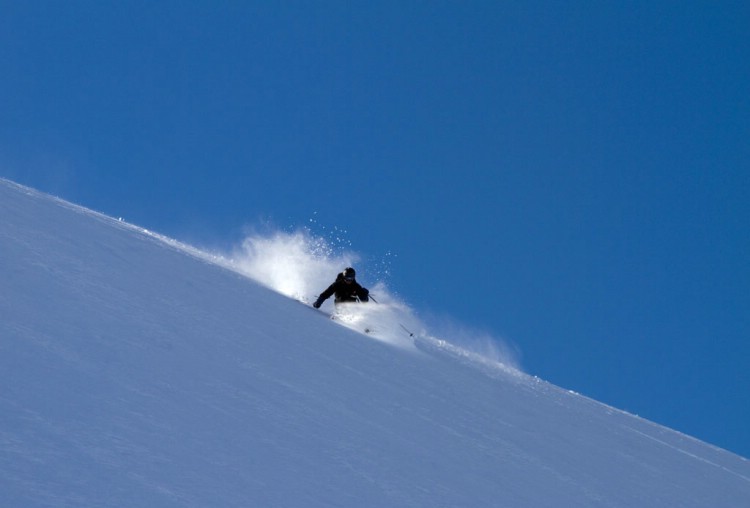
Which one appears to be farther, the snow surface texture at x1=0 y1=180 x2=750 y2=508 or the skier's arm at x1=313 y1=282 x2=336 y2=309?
the skier's arm at x1=313 y1=282 x2=336 y2=309

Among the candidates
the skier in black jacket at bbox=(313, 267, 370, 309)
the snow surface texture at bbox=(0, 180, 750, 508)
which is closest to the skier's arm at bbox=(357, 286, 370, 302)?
the skier in black jacket at bbox=(313, 267, 370, 309)

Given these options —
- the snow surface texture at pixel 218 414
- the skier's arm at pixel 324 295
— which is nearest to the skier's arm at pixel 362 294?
the skier's arm at pixel 324 295

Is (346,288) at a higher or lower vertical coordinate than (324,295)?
higher

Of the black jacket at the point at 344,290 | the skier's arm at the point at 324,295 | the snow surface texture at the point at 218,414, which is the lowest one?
the snow surface texture at the point at 218,414

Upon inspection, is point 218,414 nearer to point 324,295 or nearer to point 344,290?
point 324,295

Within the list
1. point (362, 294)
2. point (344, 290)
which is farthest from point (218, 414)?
point (362, 294)

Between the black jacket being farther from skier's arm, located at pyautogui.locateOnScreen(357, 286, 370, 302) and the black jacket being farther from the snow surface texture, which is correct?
the snow surface texture

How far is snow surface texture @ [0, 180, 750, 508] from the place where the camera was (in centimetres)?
269

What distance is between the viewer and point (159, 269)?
25.7 feet

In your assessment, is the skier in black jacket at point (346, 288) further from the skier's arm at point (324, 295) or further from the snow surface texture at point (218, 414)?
the snow surface texture at point (218, 414)

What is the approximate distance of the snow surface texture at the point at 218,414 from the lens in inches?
106

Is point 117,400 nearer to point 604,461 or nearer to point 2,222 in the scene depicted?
point 2,222

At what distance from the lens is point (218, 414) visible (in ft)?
12.2

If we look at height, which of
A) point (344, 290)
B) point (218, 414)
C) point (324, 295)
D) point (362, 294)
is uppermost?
point (362, 294)
